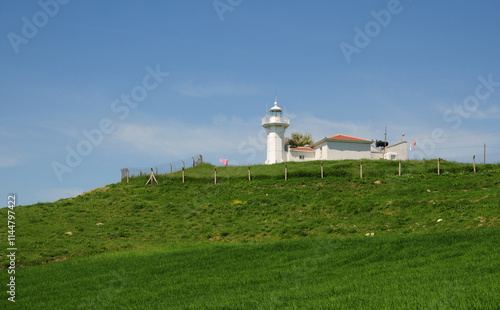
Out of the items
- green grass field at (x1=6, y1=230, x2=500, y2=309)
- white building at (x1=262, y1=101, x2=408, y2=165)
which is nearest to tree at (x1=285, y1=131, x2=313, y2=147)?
white building at (x1=262, y1=101, x2=408, y2=165)

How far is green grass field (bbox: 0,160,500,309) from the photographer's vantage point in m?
12.2

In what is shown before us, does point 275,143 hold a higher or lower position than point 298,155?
higher

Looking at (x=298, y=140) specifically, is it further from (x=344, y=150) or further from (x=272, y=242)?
(x=272, y=242)

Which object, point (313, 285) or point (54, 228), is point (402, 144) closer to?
point (54, 228)

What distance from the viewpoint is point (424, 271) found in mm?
13039

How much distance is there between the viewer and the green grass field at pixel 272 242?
1216 centimetres

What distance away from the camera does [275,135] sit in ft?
218

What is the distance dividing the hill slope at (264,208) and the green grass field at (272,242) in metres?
0.12

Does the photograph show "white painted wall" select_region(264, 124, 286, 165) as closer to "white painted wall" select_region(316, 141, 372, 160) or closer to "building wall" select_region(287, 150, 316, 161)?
"building wall" select_region(287, 150, 316, 161)

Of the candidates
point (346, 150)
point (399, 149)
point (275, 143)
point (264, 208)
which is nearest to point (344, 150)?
point (346, 150)

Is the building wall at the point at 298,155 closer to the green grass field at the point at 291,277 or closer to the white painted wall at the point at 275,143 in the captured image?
the white painted wall at the point at 275,143

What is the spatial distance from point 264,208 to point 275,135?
30.7m

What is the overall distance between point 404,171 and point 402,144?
65.7 ft

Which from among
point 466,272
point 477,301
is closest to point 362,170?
point 466,272
